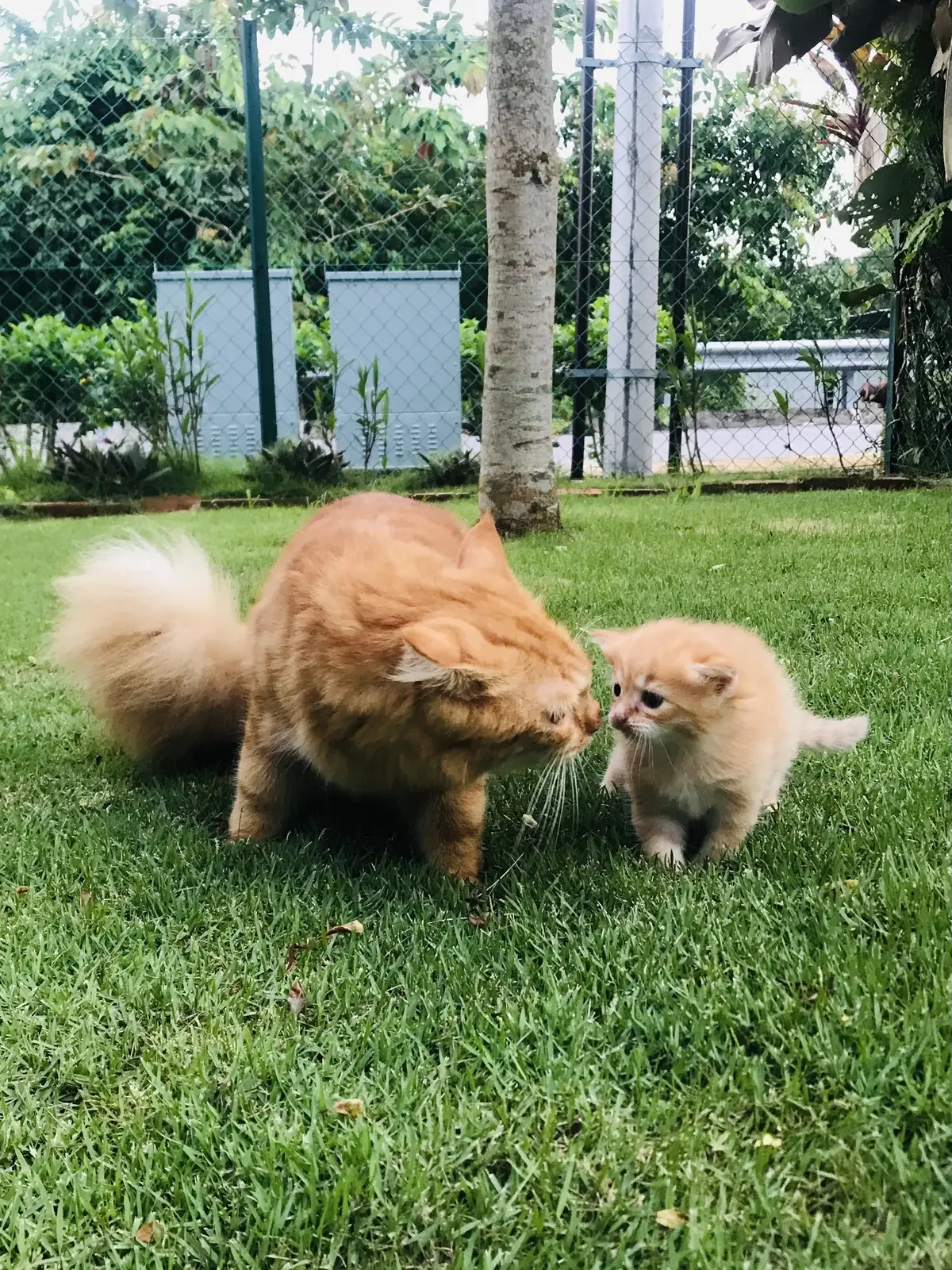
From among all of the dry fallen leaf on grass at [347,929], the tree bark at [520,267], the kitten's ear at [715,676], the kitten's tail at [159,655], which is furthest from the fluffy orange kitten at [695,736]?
the tree bark at [520,267]

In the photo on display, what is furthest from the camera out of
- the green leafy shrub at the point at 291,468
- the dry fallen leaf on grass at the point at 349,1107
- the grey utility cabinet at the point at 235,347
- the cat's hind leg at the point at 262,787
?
the grey utility cabinet at the point at 235,347

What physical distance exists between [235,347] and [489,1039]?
404 cm

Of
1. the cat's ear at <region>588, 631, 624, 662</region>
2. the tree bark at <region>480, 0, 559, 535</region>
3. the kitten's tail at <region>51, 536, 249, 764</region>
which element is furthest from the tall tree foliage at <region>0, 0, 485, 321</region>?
the cat's ear at <region>588, 631, 624, 662</region>

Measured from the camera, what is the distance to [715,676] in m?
1.33

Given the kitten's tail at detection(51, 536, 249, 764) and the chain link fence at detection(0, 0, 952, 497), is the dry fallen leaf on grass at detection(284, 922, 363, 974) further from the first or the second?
the chain link fence at detection(0, 0, 952, 497)

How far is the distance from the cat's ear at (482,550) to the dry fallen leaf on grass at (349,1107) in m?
0.73

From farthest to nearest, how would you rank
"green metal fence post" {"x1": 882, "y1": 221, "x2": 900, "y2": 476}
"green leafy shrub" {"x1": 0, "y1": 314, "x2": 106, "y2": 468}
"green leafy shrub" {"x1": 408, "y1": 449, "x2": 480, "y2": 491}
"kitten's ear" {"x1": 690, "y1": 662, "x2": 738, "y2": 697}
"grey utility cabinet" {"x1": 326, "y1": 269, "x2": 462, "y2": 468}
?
"grey utility cabinet" {"x1": 326, "y1": 269, "x2": 462, "y2": 468} < "green metal fence post" {"x1": 882, "y1": 221, "x2": 900, "y2": 476} < "green leafy shrub" {"x1": 408, "y1": 449, "x2": 480, "y2": 491} < "green leafy shrub" {"x1": 0, "y1": 314, "x2": 106, "y2": 468} < "kitten's ear" {"x1": 690, "y1": 662, "x2": 738, "y2": 697}

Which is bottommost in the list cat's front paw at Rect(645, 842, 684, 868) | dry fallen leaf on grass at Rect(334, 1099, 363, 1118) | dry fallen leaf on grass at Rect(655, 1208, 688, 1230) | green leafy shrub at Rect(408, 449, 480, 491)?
dry fallen leaf on grass at Rect(334, 1099, 363, 1118)

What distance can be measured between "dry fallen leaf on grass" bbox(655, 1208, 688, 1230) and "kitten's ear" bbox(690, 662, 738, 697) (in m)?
0.73

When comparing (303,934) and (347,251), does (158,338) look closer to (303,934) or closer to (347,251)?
(347,251)

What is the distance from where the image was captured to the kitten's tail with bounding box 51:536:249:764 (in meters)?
1.76

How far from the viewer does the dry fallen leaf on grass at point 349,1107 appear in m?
0.86

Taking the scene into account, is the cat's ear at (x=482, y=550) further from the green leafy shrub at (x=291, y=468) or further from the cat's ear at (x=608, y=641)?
the green leafy shrub at (x=291, y=468)

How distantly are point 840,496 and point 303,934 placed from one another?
368cm
